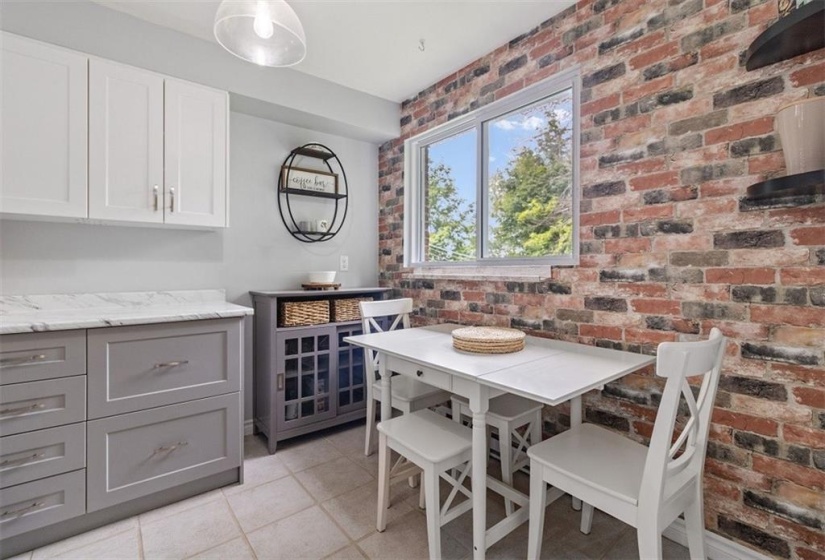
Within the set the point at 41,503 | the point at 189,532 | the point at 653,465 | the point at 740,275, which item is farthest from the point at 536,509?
the point at 41,503

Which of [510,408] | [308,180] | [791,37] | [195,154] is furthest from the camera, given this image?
[308,180]

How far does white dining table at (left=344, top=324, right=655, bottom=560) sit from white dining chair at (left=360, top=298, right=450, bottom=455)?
132 mm

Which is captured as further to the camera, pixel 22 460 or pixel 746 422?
pixel 22 460

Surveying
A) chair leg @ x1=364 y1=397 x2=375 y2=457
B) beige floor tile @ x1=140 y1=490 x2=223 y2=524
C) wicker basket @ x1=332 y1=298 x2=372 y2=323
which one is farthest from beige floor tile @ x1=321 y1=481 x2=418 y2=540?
wicker basket @ x1=332 y1=298 x2=372 y2=323

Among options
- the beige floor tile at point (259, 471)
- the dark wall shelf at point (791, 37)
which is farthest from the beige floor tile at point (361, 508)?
the dark wall shelf at point (791, 37)

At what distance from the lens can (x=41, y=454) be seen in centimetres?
158

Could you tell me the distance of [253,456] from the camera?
2.37 meters

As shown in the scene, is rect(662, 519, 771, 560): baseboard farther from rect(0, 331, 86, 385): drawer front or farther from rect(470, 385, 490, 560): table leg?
rect(0, 331, 86, 385): drawer front

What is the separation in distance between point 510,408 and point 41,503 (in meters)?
2.04

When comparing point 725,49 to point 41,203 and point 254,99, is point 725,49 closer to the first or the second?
point 254,99

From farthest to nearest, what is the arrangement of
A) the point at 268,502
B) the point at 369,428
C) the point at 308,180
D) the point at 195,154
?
the point at 308,180 < the point at 369,428 < the point at 195,154 < the point at 268,502

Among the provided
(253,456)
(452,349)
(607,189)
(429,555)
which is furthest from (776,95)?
(253,456)

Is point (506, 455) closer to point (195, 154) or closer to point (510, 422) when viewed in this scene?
point (510, 422)

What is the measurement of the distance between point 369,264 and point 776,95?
265cm
